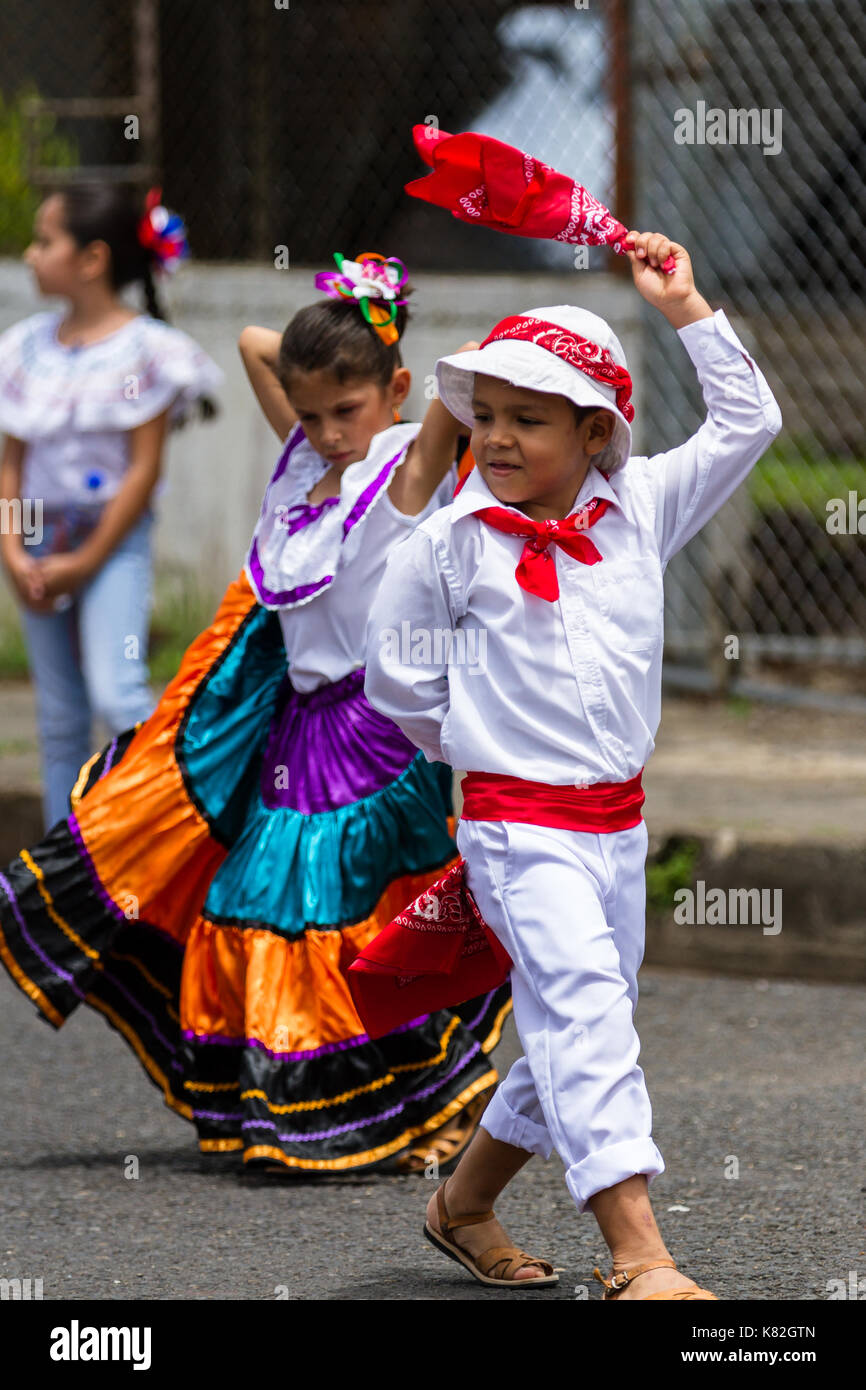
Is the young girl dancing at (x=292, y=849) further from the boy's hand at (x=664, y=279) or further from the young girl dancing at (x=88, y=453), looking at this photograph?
the young girl dancing at (x=88, y=453)

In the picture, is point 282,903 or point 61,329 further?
point 61,329

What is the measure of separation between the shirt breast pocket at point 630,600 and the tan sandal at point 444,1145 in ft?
3.93

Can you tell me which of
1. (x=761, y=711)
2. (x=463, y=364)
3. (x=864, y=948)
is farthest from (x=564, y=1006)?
(x=761, y=711)

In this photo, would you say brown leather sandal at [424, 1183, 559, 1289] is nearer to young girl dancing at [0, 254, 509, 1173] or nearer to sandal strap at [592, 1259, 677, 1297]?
sandal strap at [592, 1259, 677, 1297]

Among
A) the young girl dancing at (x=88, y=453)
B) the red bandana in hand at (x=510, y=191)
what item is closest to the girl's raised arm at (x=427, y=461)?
the red bandana in hand at (x=510, y=191)

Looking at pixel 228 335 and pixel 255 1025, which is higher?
pixel 228 335

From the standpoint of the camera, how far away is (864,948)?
5086mm

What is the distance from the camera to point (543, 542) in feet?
9.47

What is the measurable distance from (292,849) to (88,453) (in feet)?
5.86

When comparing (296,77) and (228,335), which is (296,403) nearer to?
(228,335)

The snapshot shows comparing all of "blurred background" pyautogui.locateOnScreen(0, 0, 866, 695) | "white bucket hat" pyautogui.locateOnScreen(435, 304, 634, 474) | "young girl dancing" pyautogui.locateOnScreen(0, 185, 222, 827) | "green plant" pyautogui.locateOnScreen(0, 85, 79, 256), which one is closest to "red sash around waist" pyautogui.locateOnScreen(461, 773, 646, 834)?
"white bucket hat" pyautogui.locateOnScreen(435, 304, 634, 474)

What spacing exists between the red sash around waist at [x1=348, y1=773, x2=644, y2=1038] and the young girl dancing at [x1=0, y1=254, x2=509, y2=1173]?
588 mm

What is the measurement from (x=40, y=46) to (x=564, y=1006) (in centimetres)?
761

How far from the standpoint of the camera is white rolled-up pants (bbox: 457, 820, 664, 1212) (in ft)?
8.91
